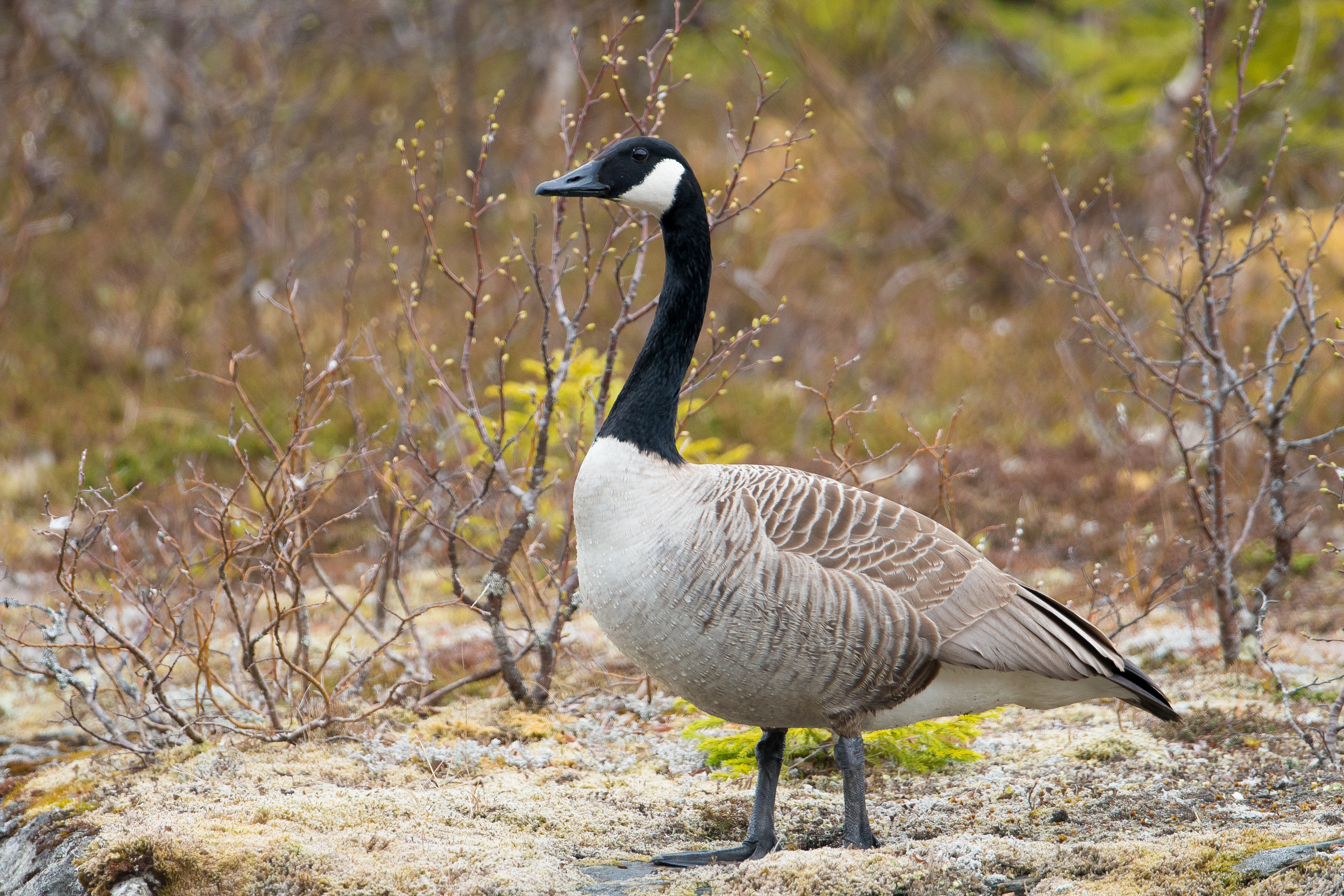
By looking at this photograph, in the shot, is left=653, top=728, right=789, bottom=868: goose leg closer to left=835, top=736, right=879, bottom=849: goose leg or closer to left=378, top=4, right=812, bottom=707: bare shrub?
left=835, top=736, right=879, bottom=849: goose leg

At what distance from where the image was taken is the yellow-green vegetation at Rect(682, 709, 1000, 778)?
4.95 meters

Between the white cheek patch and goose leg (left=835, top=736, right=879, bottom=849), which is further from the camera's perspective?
the white cheek patch

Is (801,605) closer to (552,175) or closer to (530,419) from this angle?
(530,419)

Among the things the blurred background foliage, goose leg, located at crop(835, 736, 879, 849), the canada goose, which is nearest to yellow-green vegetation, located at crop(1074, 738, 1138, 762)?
the canada goose

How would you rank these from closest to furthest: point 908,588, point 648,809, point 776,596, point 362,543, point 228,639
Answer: point 776,596
point 908,588
point 648,809
point 228,639
point 362,543

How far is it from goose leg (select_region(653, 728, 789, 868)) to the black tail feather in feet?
4.08

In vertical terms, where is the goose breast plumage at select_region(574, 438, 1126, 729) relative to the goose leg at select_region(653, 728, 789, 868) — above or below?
above

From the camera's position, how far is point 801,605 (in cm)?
385

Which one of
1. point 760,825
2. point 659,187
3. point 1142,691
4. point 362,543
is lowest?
point 760,825

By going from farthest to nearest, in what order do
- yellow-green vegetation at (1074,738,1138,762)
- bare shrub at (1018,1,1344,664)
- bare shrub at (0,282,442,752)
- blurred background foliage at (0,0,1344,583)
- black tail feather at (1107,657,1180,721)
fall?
blurred background foliage at (0,0,1344,583) → bare shrub at (1018,1,1344,664) → yellow-green vegetation at (1074,738,1138,762) → bare shrub at (0,282,442,752) → black tail feather at (1107,657,1180,721)

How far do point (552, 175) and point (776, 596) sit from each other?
39.7 feet

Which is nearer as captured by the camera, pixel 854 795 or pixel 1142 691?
pixel 854 795

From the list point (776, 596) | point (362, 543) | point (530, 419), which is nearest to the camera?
point (776, 596)

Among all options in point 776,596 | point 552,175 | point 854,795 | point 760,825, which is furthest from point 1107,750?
point 552,175
